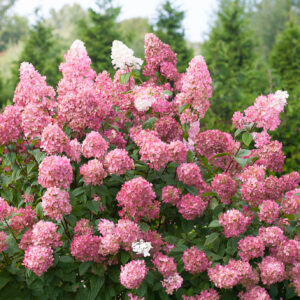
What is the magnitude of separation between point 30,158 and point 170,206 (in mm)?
1190

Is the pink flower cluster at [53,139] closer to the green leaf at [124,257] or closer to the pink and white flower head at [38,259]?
the pink and white flower head at [38,259]

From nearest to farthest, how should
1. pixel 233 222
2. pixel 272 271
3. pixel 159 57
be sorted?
pixel 272 271
pixel 233 222
pixel 159 57

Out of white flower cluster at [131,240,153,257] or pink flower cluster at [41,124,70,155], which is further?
pink flower cluster at [41,124,70,155]

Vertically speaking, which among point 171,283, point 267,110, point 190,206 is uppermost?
point 267,110

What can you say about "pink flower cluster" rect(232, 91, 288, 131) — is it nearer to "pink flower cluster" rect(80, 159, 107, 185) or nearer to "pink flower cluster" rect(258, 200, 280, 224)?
"pink flower cluster" rect(258, 200, 280, 224)

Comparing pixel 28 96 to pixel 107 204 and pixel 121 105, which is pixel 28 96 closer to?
pixel 121 105

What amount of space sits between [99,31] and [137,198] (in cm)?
1299

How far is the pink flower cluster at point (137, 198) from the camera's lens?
7.31 feet

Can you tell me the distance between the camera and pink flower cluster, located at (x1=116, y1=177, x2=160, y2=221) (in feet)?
7.31

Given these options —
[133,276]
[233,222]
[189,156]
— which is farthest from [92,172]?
[233,222]

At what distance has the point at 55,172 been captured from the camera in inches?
Result: 86.9

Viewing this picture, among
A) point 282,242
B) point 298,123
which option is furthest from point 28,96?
point 298,123

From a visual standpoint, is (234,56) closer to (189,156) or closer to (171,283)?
(189,156)

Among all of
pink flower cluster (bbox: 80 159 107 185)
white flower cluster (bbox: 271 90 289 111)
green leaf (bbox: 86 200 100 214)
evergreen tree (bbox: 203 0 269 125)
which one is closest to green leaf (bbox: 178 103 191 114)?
white flower cluster (bbox: 271 90 289 111)
